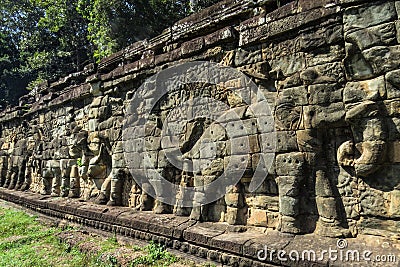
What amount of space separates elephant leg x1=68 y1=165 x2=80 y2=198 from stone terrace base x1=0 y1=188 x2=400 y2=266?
1663mm

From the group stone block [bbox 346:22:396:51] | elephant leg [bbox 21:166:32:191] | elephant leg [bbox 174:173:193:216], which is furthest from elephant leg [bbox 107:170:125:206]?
elephant leg [bbox 21:166:32:191]

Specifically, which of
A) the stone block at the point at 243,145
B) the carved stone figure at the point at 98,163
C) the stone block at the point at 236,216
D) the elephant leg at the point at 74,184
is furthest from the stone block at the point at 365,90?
the elephant leg at the point at 74,184

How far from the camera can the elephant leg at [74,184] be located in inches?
347

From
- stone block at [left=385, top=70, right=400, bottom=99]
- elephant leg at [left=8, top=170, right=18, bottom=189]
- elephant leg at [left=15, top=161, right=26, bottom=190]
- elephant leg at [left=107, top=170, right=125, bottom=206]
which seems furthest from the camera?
elephant leg at [left=8, top=170, right=18, bottom=189]

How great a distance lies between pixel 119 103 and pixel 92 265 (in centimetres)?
367

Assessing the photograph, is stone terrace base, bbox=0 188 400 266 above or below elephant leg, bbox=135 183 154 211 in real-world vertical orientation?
below

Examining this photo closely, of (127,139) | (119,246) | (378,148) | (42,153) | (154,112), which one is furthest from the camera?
(42,153)

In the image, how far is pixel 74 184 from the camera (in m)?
8.84

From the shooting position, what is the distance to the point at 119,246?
5707mm

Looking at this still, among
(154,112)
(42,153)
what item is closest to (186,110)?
(154,112)

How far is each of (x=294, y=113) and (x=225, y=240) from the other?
1969 millimetres

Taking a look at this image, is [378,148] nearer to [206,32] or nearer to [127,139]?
[206,32]

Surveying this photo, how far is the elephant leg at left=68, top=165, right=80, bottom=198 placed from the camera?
8820 millimetres

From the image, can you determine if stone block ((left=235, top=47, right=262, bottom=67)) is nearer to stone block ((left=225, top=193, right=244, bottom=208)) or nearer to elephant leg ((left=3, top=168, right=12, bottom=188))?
stone block ((left=225, top=193, right=244, bottom=208))
